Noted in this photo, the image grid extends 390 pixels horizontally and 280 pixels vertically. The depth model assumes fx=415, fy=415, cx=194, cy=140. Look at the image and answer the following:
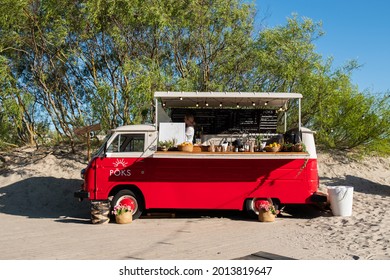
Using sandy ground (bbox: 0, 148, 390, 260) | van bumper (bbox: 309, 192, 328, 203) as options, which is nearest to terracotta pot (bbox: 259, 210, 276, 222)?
sandy ground (bbox: 0, 148, 390, 260)

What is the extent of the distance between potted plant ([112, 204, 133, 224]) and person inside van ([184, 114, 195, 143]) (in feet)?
8.04

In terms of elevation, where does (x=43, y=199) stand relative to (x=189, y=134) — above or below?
below

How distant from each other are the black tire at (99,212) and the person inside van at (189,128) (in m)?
2.77

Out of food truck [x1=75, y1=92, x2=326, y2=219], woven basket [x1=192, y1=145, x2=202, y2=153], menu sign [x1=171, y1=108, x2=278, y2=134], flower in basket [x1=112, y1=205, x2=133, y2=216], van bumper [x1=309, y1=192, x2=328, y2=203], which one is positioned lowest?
flower in basket [x1=112, y1=205, x2=133, y2=216]

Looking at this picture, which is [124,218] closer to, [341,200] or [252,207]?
[252,207]

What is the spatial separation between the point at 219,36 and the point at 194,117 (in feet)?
17.6

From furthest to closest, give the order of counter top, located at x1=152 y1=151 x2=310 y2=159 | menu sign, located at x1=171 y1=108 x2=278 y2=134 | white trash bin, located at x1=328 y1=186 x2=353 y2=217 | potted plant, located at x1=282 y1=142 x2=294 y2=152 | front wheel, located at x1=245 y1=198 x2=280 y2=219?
menu sign, located at x1=171 y1=108 x2=278 y2=134 < front wheel, located at x1=245 y1=198 x2=280 y2=219 < white trash bin, located at x1=328 y1=186 x2=353 y2=217 < potted plant, located at x1=282 y1=142 x2=294 y2=152 < counter top, located at x1=152 y1=151 x2=310 y2=159

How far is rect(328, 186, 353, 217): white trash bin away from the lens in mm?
10328

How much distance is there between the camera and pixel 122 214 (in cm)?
1029

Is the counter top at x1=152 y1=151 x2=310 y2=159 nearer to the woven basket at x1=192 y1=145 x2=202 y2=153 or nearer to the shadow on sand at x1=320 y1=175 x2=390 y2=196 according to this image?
the woven basket at x1=192 y1=145 x2=202 y2=153

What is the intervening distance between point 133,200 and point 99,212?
932 mm

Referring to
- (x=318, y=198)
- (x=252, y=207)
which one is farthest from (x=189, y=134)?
(x=318, y=198)
